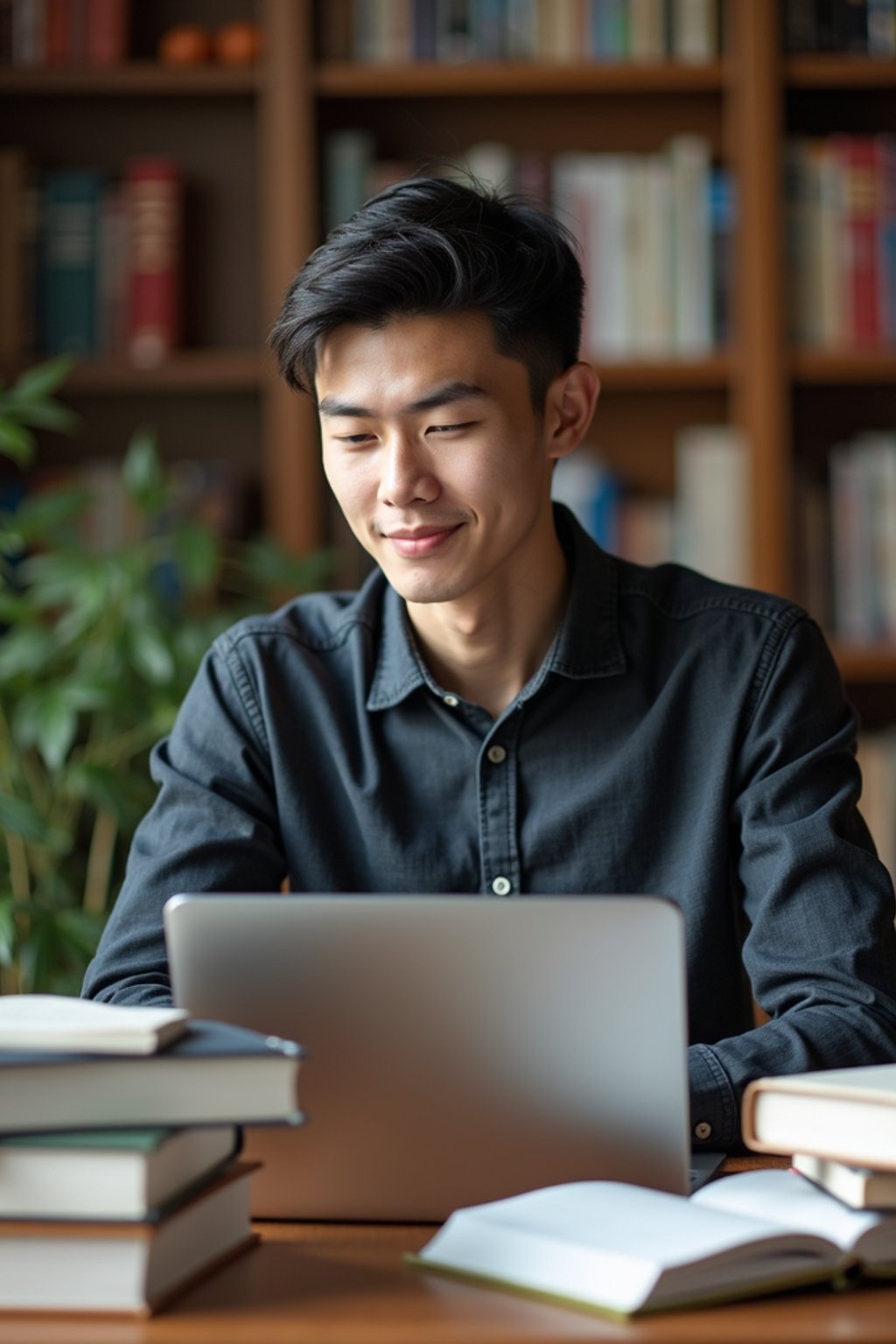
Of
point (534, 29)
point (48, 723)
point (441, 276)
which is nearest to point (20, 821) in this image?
point (48, 723)

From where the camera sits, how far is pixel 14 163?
2.64 metres

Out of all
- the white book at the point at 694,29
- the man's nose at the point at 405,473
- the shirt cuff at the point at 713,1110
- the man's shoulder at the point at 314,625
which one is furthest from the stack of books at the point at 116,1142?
the white book at the point at 694,29

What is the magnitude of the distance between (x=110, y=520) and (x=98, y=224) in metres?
0.48

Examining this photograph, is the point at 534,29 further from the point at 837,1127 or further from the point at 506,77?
the point at 837,1127

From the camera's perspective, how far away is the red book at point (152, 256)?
267 cm

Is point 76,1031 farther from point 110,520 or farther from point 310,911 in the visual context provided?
point 110,520

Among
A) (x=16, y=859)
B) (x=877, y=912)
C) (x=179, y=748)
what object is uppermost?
(x=179, y=748)

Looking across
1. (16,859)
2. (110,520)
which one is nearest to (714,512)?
(110,520)

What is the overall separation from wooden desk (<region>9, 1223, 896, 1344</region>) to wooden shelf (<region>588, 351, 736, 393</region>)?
200cm

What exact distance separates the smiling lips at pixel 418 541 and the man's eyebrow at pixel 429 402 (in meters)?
0.10

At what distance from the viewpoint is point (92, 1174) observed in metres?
0.82

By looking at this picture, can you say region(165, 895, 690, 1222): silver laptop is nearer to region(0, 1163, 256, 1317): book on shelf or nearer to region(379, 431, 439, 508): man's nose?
region(0, 1163, 256, 1317): book on shelf

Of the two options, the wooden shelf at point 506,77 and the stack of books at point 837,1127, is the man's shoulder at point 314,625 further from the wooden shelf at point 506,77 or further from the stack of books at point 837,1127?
the wooden shelf at point 506,77

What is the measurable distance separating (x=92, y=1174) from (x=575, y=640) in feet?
2.72
